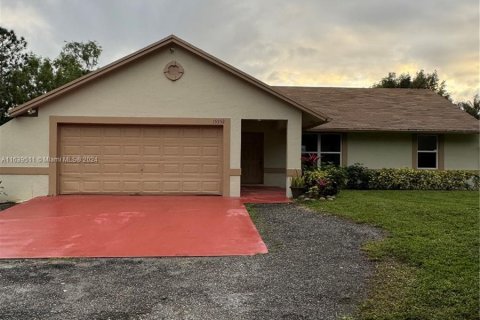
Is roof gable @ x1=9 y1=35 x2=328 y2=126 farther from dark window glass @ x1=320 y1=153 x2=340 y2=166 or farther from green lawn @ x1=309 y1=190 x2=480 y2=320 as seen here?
dark window glass @ x1=320 y1=153 x2=340 y2=166

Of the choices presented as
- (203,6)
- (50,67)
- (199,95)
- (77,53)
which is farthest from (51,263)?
(77,53)

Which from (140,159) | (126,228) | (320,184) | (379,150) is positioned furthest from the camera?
(379,150)

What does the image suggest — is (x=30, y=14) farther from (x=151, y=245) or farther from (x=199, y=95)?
(x=151, y=245)

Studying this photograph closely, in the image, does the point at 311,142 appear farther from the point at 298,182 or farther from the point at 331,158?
the point at 298,182

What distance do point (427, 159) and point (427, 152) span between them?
0.31m

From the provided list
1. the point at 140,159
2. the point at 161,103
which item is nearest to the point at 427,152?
the point at 161,103

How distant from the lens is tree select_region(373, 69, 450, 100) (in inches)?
1511

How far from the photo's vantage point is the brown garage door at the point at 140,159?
1348 centimetres

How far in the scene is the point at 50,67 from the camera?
3516 cm

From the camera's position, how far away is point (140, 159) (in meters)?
13.6

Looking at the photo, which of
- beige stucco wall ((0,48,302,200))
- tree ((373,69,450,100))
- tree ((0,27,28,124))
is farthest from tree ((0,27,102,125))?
tree ((373,69,450,100))

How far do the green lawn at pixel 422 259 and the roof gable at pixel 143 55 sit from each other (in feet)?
13.2

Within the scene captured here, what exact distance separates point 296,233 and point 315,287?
10.4ft

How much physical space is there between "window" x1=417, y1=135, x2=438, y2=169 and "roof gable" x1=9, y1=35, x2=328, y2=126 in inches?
266
